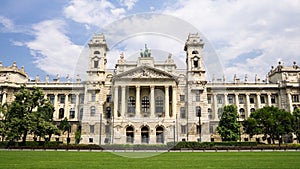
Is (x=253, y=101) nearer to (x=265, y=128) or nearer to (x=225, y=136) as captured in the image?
(x=265, y=128)

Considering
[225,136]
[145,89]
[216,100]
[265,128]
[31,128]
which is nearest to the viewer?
[31,128]

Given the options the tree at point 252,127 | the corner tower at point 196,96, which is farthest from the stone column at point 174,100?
the tree at point 252,127

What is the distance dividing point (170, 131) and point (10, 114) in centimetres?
3364

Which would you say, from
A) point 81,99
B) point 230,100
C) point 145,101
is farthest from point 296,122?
point 81,99

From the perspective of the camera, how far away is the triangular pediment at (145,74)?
66.6 metres

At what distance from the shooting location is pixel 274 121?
62.2 meters

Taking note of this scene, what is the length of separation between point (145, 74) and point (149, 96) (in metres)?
8.26

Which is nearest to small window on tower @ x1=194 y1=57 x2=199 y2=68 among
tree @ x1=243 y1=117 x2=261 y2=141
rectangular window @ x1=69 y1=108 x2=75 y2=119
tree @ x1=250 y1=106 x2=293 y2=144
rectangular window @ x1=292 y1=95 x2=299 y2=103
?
tree @ x1=243 y1=117 x2=261 y2=141

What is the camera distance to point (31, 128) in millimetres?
52250

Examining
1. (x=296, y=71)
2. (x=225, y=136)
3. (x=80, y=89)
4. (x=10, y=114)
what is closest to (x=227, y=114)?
(x=225, y=136)

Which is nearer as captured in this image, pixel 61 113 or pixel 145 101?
pixel 145 101

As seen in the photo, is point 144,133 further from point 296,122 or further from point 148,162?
point 148,162

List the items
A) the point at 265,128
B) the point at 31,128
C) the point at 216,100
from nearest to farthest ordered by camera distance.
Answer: the point at 31,128, the point at 265,128, the point at 216,100

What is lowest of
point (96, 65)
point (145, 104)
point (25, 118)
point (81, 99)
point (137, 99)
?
point (25, 118)
